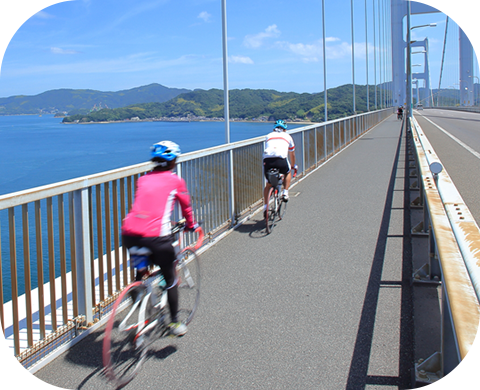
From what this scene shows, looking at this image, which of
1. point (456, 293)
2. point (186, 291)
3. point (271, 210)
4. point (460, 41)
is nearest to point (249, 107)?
point (460, 41)

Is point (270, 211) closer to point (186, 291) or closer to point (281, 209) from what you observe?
point (281, 209)

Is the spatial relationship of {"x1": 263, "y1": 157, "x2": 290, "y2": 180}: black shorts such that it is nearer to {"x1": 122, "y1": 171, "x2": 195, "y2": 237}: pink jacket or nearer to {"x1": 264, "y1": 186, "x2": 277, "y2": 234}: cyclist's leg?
{"x1": 264, "y1": 186, "x2": 277, "y2": 234}: cyclist's leg

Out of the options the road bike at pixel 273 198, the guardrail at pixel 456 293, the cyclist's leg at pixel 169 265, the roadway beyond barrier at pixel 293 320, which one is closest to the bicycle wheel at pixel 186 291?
the roadway beyond barrier at pixel 293 320

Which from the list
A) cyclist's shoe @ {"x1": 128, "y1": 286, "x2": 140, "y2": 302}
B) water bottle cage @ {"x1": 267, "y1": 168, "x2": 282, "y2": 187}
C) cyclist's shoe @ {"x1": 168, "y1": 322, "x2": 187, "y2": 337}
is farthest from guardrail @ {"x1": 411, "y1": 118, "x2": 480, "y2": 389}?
water bottle cage @ {"x1": 267, "y1": 168, "x2": 282, "y2": 187}

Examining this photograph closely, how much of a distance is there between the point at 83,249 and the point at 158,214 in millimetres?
827

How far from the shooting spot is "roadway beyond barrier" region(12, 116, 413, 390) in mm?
3168

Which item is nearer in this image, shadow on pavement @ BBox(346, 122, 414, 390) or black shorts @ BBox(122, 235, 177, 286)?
shadow on pavement @ BBox(346, 122, 414, 390)

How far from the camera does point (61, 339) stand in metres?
3.62

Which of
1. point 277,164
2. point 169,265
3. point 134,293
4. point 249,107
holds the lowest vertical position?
point 134,293

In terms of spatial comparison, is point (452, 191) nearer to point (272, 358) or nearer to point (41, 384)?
point (272, 358)

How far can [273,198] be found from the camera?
7.38m

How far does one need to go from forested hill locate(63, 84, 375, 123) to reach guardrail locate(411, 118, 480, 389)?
5275 cm

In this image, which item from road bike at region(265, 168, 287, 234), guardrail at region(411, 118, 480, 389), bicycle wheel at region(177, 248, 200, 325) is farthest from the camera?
road bike at region(265, 168, 287, 234)

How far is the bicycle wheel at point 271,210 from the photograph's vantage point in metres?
7.03
